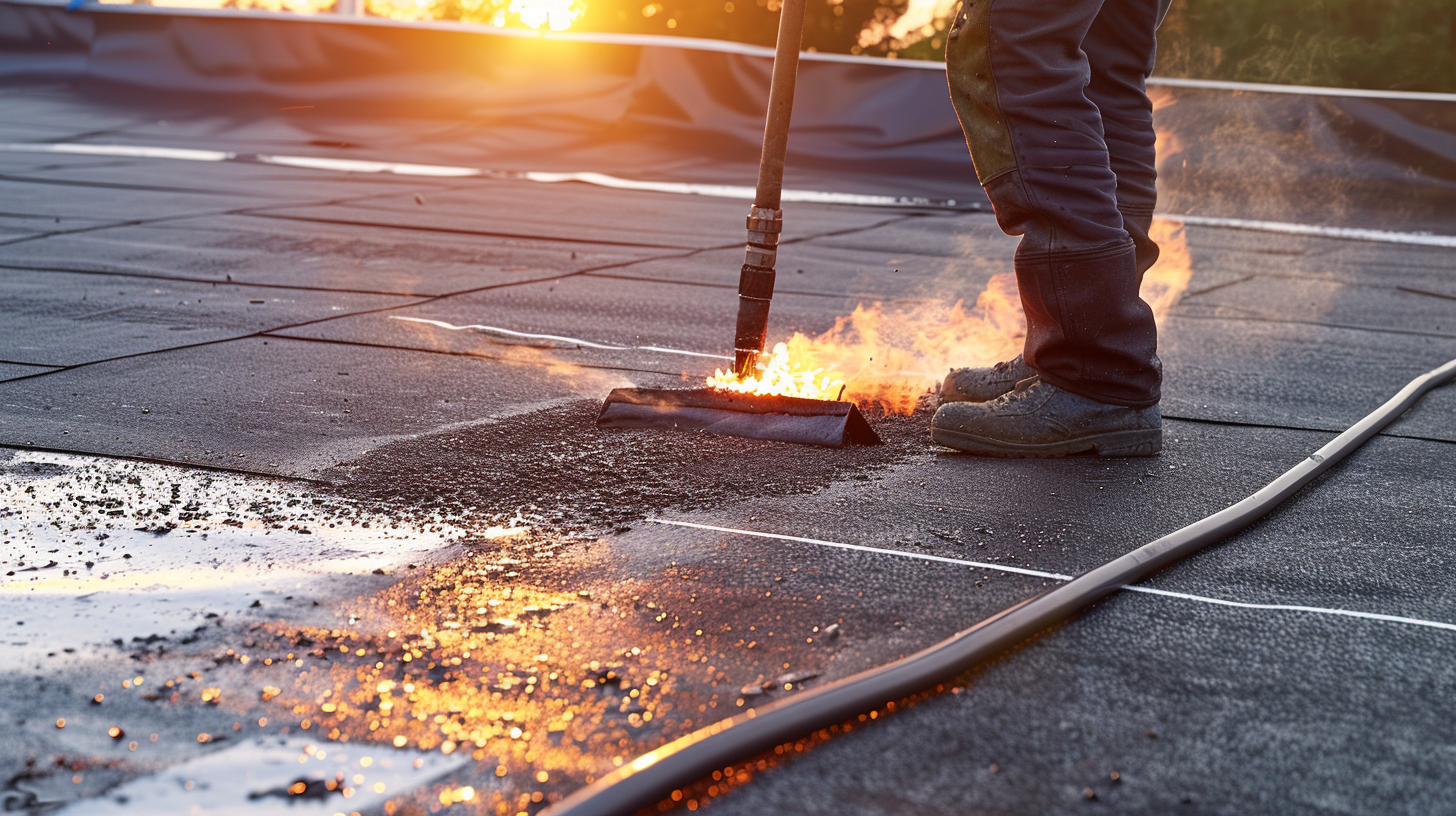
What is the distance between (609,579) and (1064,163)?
1360mm

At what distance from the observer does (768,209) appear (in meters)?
3.06

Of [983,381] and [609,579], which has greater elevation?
[983,381]

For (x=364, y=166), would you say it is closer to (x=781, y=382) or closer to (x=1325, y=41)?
(x=781, y=382)

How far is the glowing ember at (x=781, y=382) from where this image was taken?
3172 mm

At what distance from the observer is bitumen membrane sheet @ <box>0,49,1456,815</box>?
1477 mm

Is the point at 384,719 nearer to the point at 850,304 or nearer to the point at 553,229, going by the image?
the point at 850,304

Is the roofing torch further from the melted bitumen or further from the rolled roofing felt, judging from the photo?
the melted bitumen

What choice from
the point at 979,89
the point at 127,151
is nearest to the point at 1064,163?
the point at 979,89

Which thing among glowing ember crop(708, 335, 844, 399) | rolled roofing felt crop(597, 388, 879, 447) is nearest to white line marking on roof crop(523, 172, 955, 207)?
glowing ember crop(708, 335, 844, 399)

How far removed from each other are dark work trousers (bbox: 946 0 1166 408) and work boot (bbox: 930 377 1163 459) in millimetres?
37

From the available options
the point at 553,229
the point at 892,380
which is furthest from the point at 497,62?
the point at 892,380

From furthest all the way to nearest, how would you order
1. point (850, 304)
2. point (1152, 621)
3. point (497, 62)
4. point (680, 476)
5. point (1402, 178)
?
point (497, 62) < point (1402, 178) < point (850, 304) < point (680, 476) < point (1152, 621)

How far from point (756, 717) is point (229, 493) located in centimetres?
135

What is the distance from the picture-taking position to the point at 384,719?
1.56 meters
